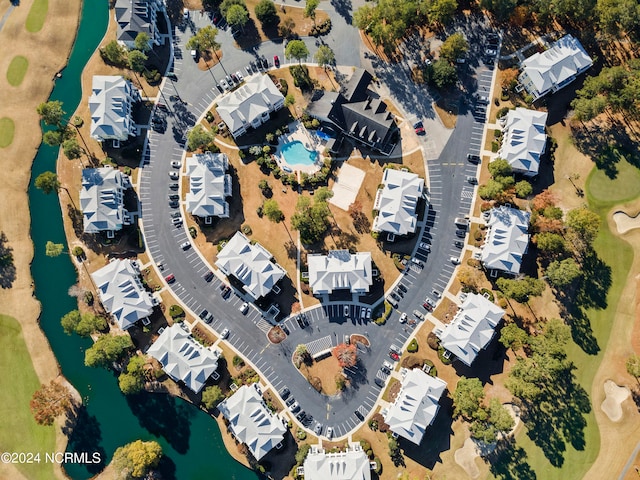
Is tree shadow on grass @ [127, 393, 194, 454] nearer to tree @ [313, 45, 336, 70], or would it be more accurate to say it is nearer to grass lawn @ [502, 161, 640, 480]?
grass lawn @ [502, 161, 640, 480]

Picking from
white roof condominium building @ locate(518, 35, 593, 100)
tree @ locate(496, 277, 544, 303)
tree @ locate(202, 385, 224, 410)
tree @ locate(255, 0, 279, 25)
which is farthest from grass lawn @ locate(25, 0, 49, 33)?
tree @ locate(496, 277, 544, 303)

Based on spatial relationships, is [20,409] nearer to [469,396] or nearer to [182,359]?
[182,359]

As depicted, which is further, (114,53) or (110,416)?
(114,53)

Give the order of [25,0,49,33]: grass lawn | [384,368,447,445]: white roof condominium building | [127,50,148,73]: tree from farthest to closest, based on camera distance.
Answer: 1. [25,0,49,33]: grass lawn
2. [127,50,148,73]: tree
3. [384,368,447,445]: white roof condominium building

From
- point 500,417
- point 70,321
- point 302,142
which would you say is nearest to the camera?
point 500,417

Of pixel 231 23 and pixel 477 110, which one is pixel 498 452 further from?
pixel 231 23

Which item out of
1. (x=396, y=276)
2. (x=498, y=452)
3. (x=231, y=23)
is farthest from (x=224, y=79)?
(x=498, y=452)

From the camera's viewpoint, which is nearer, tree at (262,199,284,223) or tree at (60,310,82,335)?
tree at (60,310,82,335)

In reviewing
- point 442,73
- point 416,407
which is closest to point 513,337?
point 416,407
